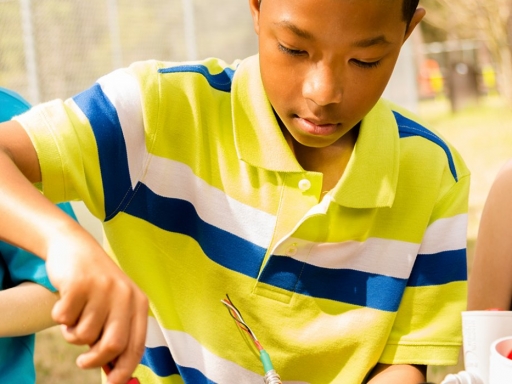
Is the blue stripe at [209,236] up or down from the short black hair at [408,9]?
down

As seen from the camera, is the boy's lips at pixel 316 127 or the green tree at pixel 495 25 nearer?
the boy's lips at pixel 316 127

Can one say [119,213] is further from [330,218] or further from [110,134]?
[330,218]

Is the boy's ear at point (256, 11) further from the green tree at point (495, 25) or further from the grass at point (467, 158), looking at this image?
the green tree at point (495, 25)

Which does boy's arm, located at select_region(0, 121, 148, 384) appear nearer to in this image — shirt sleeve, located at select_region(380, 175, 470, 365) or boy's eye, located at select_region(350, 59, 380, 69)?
boy's eye, located at select_region(350, 59, 380, 69)

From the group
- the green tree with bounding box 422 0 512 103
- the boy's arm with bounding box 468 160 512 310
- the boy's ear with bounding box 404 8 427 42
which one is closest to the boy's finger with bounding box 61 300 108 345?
the boy's ear with bounding box 404 8 427 42

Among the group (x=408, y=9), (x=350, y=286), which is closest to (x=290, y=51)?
(x=408, y=9)

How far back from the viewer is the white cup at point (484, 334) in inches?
36.6

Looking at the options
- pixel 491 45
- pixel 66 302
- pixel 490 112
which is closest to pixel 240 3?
pixel 491 45

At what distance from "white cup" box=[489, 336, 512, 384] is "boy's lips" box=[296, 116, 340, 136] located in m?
0.34

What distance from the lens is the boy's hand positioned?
2.17 ft

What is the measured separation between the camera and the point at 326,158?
47.6 inches

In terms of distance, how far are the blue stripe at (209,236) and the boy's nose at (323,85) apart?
10.2 inches

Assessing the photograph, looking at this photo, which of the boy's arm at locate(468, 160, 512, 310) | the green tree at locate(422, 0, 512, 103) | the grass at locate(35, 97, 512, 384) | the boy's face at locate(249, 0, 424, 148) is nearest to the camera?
the boy's face at locate(249, 0, 424, 148)

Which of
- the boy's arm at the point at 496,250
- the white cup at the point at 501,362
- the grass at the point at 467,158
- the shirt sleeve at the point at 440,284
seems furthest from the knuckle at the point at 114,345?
the grass at the point at 467,158
